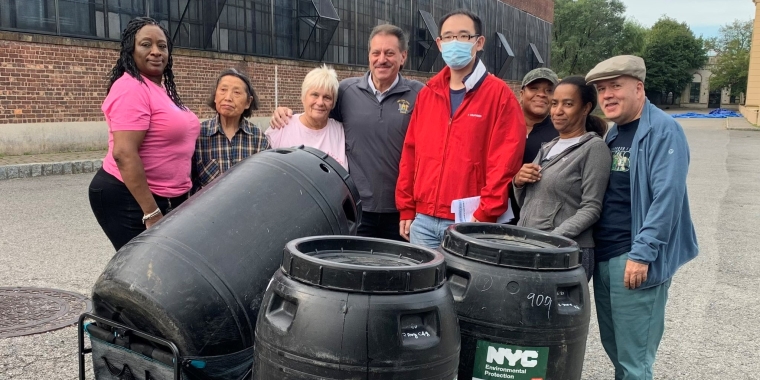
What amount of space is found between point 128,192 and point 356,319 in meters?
2.02

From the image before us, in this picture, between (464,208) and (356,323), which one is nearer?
(356,323)

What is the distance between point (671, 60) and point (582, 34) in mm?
23300

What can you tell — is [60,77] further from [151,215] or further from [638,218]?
[638,218]

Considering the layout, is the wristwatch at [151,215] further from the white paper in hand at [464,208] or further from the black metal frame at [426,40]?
the black metal frame at [426,40]

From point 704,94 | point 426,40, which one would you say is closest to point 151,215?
point 426,40

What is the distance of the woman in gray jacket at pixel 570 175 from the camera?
123 inches

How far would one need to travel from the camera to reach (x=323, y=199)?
2.84 meters

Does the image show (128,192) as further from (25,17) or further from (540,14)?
(540,14)

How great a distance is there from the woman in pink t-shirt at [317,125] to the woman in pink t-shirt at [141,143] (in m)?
0.61

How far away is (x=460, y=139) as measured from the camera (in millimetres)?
3508

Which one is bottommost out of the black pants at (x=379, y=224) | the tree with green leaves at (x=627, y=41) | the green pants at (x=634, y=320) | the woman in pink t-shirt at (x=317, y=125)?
the green pants at (x=634, y=320)

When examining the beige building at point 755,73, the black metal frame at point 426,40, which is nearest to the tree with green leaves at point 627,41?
the beige building at point 755,73

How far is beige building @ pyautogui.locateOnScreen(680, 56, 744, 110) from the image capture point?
88562 millimetres

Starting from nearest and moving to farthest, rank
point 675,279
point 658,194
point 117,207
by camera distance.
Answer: point 658,194
point 117,207
point 675,279
